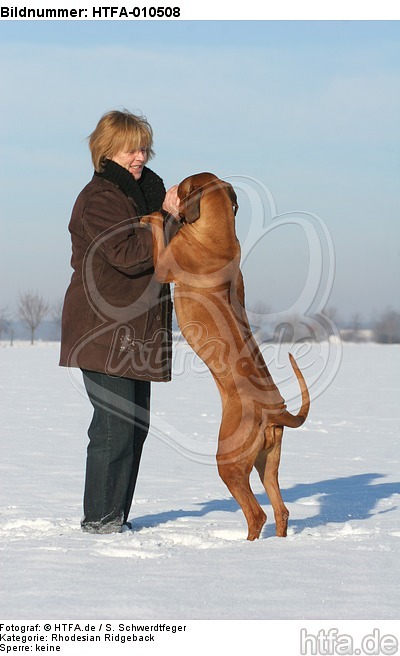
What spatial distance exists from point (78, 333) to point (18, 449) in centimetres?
462

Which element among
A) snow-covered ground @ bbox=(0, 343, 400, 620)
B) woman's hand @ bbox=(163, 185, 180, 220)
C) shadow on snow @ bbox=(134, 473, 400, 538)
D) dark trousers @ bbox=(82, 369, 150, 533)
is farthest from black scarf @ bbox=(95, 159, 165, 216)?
shadow on snow @ bbox=(134, 473, 400, 538)

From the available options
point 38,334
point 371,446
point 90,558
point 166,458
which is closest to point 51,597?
point 90,558

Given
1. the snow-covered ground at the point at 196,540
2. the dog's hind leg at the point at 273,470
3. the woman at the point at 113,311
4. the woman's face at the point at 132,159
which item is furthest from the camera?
the woman's face at the point at 132,159

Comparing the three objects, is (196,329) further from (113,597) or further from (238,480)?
(113,597)

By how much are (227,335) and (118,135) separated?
134 centimetres

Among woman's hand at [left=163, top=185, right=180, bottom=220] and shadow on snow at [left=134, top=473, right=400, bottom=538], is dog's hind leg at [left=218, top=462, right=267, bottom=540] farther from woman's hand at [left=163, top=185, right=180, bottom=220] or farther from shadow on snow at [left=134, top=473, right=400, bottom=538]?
woman's hand at [left=163, top=185, right=180, bottom=220]

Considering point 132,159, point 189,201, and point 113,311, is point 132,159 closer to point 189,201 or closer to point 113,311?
point 189,201

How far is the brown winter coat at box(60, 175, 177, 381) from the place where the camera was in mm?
4824

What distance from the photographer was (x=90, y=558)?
13.7ft

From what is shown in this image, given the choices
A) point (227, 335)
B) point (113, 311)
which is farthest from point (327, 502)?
point (113, 311)

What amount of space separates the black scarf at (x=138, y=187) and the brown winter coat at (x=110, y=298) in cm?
4

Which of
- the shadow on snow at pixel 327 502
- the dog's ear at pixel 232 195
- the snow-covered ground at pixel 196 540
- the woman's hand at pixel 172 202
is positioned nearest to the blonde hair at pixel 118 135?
the woman's hand at pixel 172 202

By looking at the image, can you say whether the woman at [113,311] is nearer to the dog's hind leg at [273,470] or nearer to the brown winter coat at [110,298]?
the brown winter coat at [110,298]

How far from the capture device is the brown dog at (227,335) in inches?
178
